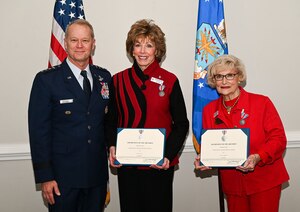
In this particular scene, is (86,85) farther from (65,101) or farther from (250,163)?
(250,163)

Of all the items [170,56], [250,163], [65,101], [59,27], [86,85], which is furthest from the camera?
[170,56]

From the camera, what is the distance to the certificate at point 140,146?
8.43 ft

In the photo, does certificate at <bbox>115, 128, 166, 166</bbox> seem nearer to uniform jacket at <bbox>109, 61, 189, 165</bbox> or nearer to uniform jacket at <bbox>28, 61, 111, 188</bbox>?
uniform jacket at <bbox>109, 61, 189, 165</bbox>

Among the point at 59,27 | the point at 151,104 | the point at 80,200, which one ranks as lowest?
the point at 80,200

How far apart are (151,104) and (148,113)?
0.07 m

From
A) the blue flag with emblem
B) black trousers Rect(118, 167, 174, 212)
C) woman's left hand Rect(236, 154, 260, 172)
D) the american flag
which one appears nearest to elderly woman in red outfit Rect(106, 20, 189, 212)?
black trousers Rect(118, 167, 174, 212)

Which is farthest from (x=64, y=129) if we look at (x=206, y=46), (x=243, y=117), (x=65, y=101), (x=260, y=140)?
(x=206, y=46)

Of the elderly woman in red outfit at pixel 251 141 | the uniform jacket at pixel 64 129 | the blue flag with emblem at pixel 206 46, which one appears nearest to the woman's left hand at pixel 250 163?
the elderly woman in red outfit at pixel 251 141

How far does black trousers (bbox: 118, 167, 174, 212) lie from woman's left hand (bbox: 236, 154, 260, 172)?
58 cm

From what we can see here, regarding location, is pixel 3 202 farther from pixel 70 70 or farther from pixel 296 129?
pixel 296 129

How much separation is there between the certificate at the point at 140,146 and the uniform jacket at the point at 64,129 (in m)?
0.21

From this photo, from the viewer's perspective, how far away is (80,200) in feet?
8.78

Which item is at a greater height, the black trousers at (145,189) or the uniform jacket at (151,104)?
the uniform jacket at (151,104)

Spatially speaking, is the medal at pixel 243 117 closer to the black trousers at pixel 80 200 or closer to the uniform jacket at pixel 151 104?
the uniform jacket at pixel 151 104
